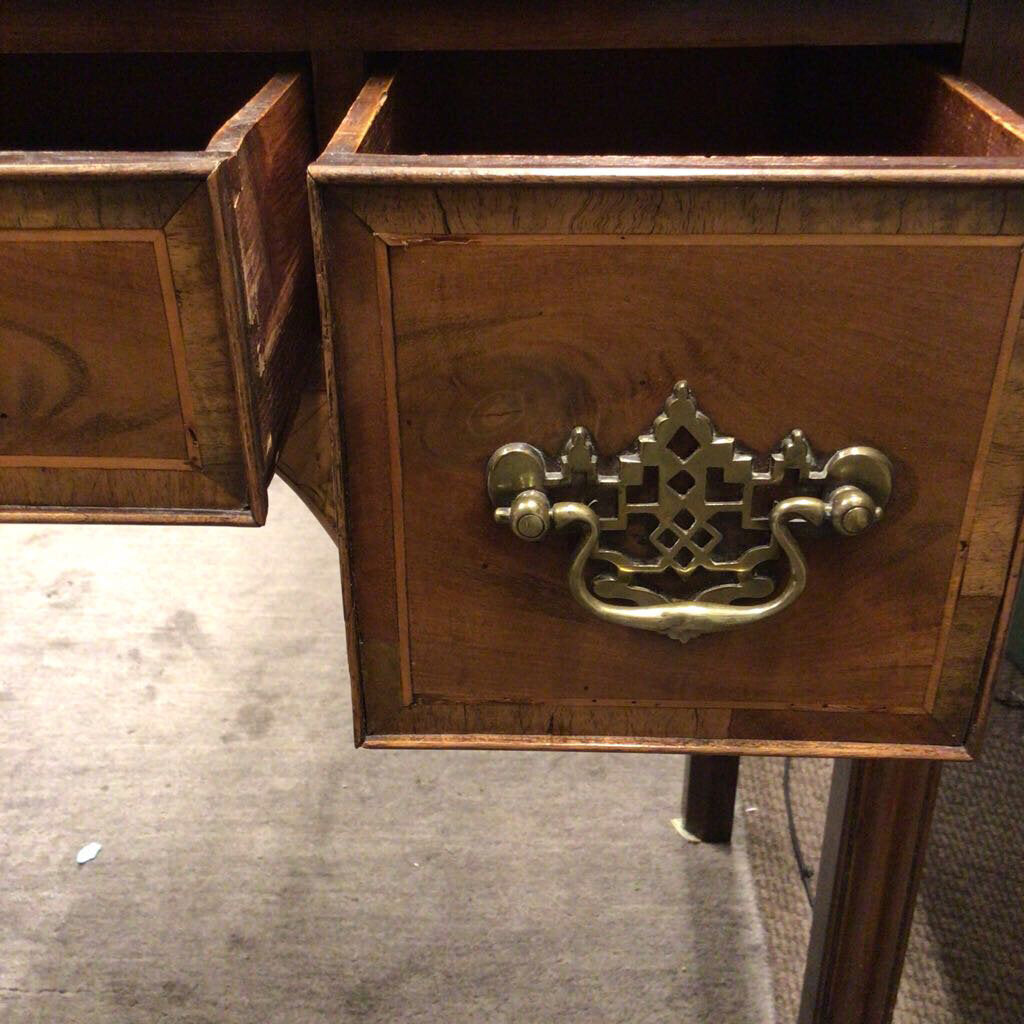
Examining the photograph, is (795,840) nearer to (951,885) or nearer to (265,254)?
(951,885)

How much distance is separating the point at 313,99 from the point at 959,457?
1.12 feet

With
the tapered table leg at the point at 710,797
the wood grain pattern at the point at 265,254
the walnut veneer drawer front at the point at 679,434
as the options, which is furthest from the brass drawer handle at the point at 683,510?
the tapered table leg at the point at 710,797

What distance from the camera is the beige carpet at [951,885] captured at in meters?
0.96

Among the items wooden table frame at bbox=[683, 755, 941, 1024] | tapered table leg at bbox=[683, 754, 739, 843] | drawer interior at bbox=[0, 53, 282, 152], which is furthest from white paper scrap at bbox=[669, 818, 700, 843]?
drawer interior at bbox=[0, 53, 282, 152]

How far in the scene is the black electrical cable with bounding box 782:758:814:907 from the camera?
108cm

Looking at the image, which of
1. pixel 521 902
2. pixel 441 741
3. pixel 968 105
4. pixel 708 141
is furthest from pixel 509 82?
pixel 521 902

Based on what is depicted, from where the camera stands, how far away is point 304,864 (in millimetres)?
1103

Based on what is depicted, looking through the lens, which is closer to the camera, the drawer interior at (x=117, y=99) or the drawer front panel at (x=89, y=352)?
the drawer front panel at (x=89, y=352)

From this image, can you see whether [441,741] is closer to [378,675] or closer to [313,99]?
[378,675]

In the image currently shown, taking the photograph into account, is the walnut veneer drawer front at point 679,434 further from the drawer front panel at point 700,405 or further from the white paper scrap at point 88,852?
the white paper scrap at point 88,852

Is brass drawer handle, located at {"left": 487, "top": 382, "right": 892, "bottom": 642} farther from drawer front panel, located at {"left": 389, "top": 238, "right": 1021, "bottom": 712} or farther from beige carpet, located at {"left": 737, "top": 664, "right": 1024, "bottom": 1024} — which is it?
beige carpet, located at {"left": 737, "top": 664, "right": 1024, "bottom": 1024}

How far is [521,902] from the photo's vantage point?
1057mm

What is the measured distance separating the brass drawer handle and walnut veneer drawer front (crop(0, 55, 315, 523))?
0.39 ft

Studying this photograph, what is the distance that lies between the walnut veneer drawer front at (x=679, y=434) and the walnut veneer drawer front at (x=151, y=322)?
5 cm
